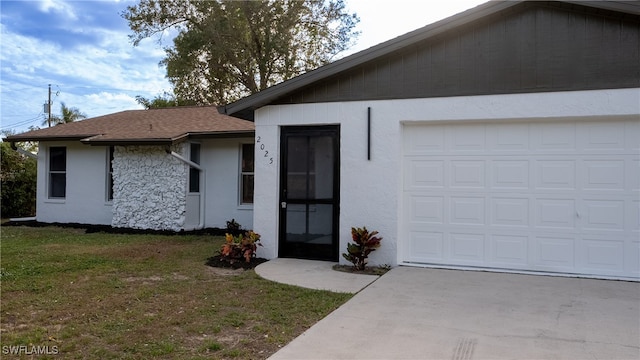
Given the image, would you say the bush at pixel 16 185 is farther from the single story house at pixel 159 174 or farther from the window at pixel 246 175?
the window at pixel 246 175

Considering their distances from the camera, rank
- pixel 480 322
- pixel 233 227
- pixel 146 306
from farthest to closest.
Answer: pixel 233 227, pixel 146 306, pixel 480 322

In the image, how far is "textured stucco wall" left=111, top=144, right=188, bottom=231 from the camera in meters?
11.8

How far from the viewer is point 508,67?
6902 mm

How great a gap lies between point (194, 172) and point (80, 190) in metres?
3.81

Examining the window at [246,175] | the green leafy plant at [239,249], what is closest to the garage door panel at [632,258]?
the green leafy plant at [239,249]

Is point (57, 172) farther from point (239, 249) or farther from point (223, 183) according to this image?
point (239, 249)

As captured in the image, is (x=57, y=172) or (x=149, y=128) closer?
(x=149, y=128)

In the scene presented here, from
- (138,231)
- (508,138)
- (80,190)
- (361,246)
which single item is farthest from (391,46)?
(80,190)

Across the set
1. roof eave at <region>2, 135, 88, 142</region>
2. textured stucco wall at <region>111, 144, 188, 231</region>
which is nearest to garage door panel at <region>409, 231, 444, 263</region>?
textured stucco wall at <region>111, 144, 188, 231</region>

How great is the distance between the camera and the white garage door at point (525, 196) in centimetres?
653

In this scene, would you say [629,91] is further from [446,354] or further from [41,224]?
[41,224]

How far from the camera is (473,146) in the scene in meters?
7.22

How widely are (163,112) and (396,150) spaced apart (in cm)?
1013

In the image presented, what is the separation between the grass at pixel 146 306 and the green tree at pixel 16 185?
9604 millimetres
